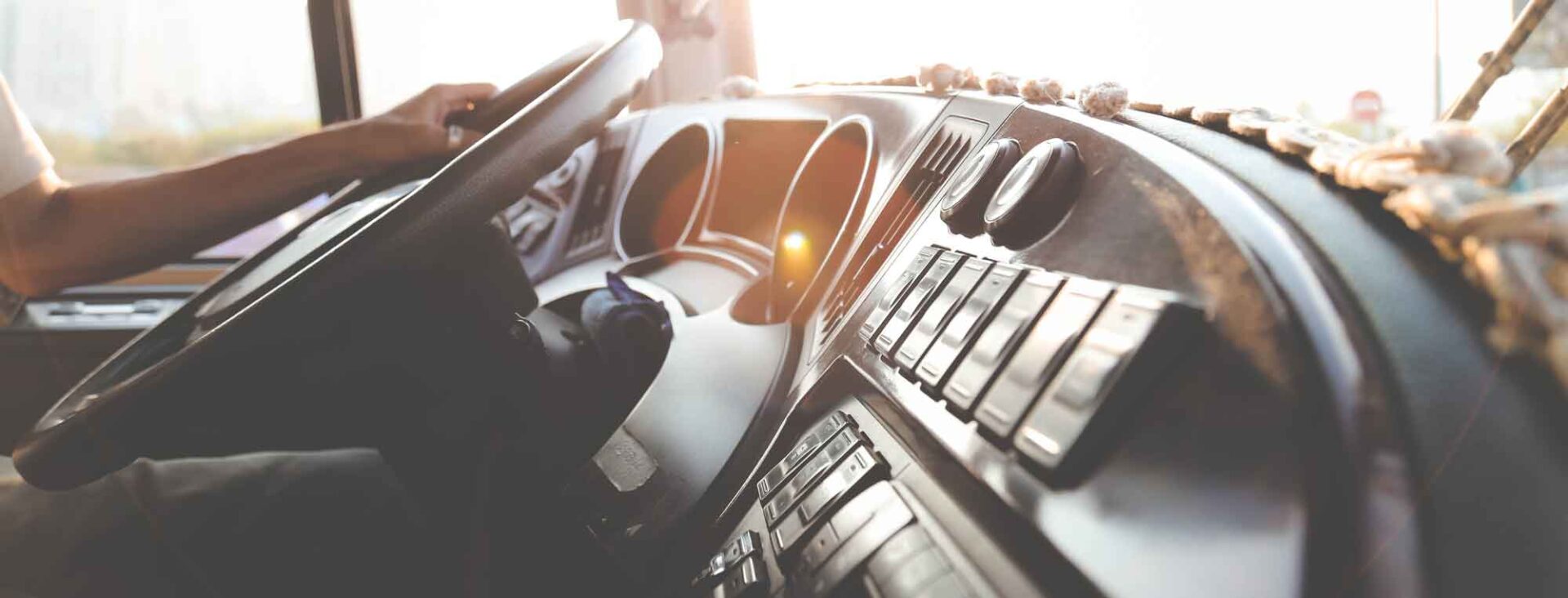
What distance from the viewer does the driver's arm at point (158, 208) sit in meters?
1.03

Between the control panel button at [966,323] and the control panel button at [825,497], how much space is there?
0.06 meters

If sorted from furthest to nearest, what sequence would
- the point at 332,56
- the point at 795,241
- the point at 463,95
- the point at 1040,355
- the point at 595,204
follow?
the point at 332,56
the point at 595,204
the point at 463,95
the point at 795,241
the point at 1040,355

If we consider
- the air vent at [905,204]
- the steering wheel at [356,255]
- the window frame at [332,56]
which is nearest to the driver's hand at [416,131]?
the steering wheel at [356,255]

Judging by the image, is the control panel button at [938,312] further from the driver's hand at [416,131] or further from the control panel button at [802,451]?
the driver's hand at [416,131]

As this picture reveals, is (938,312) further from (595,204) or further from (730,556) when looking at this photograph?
(595,204)

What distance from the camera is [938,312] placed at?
1.50ft

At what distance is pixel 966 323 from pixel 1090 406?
0.11 metres

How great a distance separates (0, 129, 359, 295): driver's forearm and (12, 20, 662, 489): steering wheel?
17.6 inches

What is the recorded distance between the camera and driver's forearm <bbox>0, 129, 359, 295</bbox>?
1.05 m

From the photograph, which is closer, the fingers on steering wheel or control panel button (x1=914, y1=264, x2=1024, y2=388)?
control panel button (x1=914, y1=264, x2=1024, y2=388)

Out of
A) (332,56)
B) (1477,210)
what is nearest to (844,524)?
(1477,210)

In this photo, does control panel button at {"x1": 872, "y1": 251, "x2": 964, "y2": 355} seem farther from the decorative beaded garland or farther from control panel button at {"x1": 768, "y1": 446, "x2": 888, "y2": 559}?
the decorative beaded garland

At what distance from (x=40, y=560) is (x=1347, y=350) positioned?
106 centimetres

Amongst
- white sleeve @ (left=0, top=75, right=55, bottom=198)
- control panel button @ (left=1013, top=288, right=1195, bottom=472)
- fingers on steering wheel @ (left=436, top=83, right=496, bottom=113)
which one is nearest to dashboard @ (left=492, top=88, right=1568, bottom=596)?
control panel button @ (left=1013, top=288, right=1195, bottom=472)
